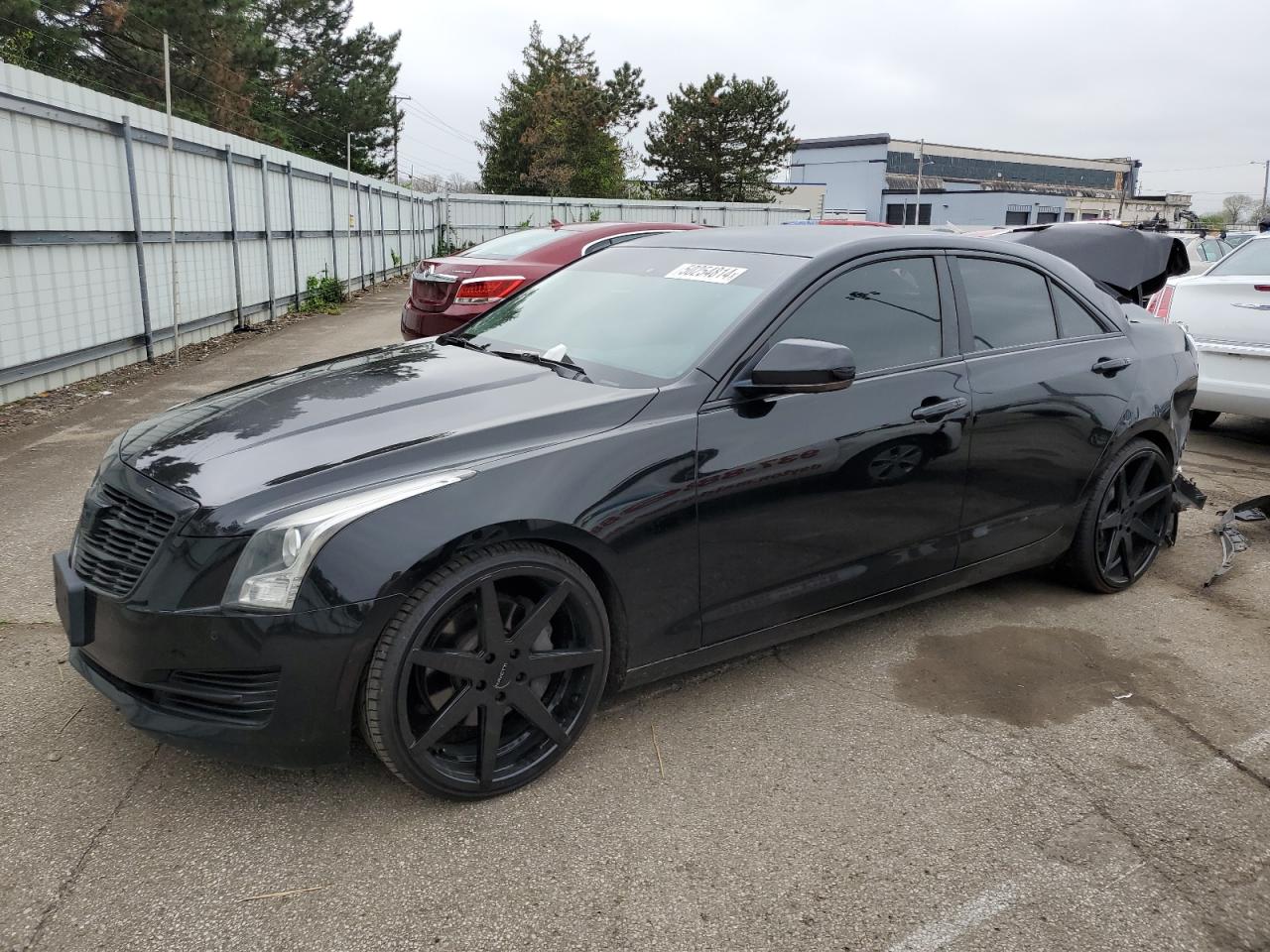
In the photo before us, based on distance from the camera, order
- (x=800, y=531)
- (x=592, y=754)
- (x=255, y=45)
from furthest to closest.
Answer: (x=255, y=45) < (x=800, y=531) < (x=592, y=754)

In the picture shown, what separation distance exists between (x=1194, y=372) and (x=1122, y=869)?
3024 mm

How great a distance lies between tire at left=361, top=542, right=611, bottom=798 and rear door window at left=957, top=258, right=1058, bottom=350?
2.05 meters

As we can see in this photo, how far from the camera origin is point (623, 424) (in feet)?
9.46

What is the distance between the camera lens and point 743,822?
8.80 feet

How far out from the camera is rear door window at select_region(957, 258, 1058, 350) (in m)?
3.83

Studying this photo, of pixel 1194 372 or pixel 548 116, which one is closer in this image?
pixel 1194 372

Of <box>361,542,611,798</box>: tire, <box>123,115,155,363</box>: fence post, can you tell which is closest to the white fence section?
<box>123,115,155,363</box>: fence post

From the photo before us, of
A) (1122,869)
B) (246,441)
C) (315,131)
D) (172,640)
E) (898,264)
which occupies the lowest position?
(1122,869)

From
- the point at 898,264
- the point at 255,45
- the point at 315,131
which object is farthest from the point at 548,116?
the point at 898,264

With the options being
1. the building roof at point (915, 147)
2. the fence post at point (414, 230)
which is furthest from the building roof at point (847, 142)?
the fence post at point (414, 230)

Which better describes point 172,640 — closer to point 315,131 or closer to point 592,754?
point 592,754

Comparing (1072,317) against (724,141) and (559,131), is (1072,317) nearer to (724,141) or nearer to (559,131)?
(559,131)

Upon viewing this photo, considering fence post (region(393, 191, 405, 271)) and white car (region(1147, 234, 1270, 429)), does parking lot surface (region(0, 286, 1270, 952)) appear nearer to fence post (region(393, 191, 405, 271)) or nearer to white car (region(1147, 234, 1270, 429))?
white car (region(1147, 234, 1270, 429))

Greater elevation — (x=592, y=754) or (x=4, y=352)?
(x=4, y=352)
